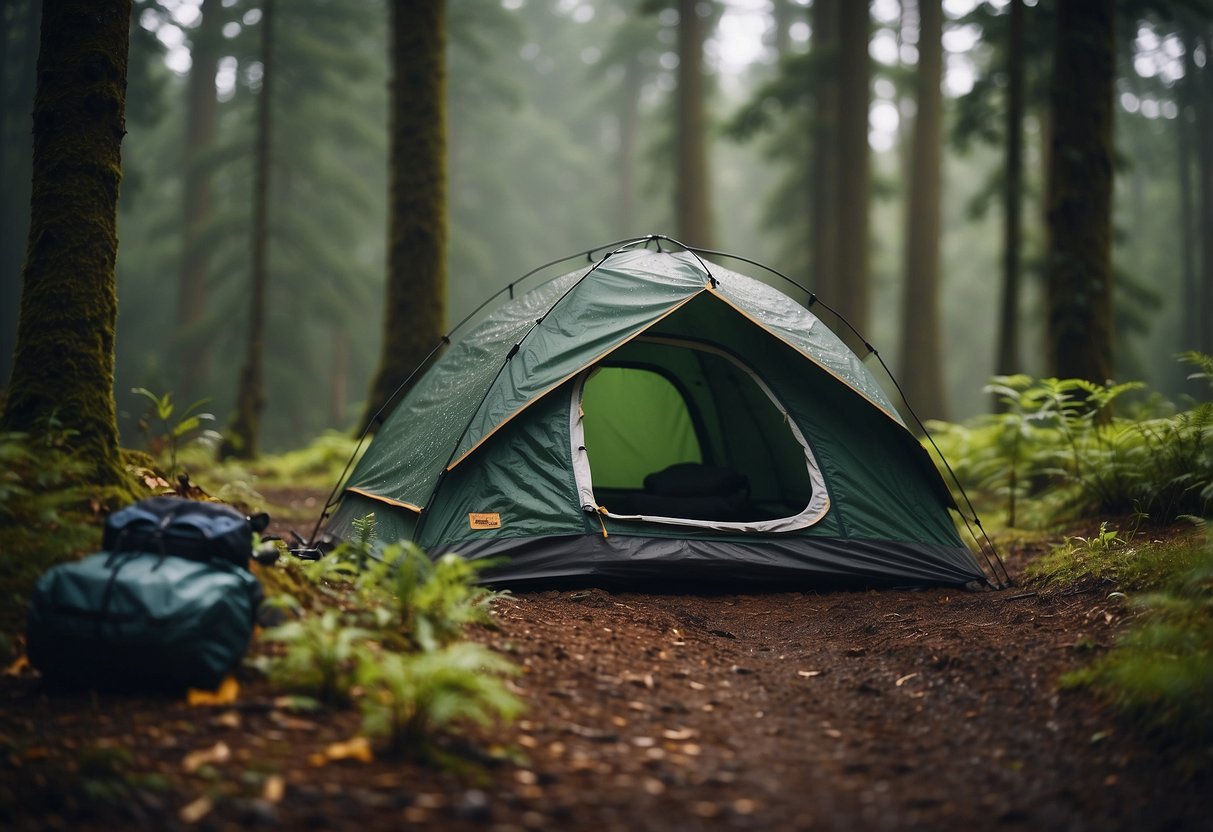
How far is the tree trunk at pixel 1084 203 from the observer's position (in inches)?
299

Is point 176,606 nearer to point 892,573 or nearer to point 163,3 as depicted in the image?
point 892,573

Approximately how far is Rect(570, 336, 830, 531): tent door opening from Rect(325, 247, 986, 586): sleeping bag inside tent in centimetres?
5

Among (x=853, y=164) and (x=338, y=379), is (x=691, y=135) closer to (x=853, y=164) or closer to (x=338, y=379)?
(x=853, y=164)

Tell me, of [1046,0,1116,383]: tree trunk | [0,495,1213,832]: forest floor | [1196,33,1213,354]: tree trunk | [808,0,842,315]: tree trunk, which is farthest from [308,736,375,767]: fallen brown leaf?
[1196,33,1213,354]: tree trunk

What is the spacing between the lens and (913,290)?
14984mm

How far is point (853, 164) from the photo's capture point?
44.2 ft

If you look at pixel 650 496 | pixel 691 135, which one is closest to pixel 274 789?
pixel 650 496

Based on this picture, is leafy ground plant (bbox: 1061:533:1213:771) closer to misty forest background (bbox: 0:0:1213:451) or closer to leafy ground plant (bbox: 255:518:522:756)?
leafy ground plant (bbox: 255:518:522:756)

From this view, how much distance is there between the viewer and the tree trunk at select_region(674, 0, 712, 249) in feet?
55.4

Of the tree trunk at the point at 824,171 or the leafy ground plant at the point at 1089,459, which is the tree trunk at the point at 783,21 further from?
the leafy ground plant at the point at 1089,459

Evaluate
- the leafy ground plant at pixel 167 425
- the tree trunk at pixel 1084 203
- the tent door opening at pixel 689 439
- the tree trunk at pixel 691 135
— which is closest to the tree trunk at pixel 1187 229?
the tree trunk at pixel 691 135

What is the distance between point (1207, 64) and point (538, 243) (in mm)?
19871

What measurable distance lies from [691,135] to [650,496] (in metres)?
11.9

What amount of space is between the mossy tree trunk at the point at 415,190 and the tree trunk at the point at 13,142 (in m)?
12.1
